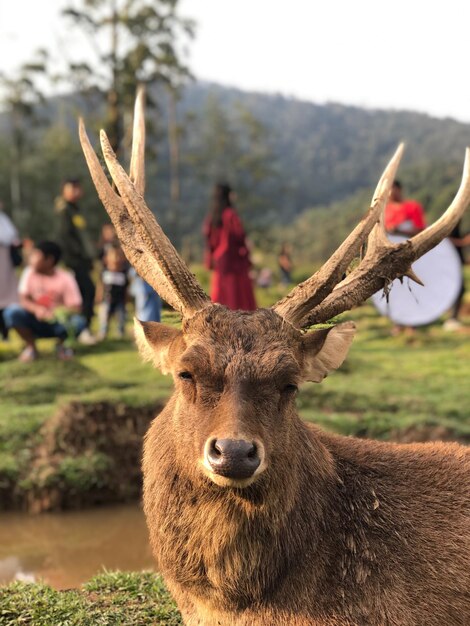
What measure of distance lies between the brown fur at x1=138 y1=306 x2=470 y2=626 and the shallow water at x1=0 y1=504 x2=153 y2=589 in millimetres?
2323

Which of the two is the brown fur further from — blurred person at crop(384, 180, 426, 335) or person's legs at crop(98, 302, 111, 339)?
person's legs at crop(98, 302, 111, 339)

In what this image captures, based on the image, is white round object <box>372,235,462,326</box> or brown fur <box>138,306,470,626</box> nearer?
brown fur <box>138,306,470,626</box>

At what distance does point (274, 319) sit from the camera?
2.81 meters

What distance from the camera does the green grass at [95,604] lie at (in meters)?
3.42

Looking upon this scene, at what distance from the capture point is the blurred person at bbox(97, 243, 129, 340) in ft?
40.0

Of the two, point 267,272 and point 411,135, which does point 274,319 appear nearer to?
point 267,272

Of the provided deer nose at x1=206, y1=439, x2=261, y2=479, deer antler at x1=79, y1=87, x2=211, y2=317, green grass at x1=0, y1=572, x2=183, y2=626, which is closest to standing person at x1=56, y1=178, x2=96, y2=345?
green grass at x1=0, y1=572, x2=183, y2=626

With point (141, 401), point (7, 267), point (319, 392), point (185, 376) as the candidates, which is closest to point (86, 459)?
point (141, 401)

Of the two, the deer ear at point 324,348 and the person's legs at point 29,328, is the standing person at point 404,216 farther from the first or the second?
the deer ear at point 324,348

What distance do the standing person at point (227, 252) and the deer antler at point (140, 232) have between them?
5.62 meters

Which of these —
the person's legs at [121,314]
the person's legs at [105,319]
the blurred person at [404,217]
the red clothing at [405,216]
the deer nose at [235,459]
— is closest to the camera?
the deer nose at [235,459]

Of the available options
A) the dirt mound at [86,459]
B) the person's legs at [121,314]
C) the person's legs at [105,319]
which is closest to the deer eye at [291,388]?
the dirt mound at [86,459]

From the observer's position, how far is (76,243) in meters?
11.4

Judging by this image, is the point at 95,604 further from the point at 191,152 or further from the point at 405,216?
the point at 191,152
